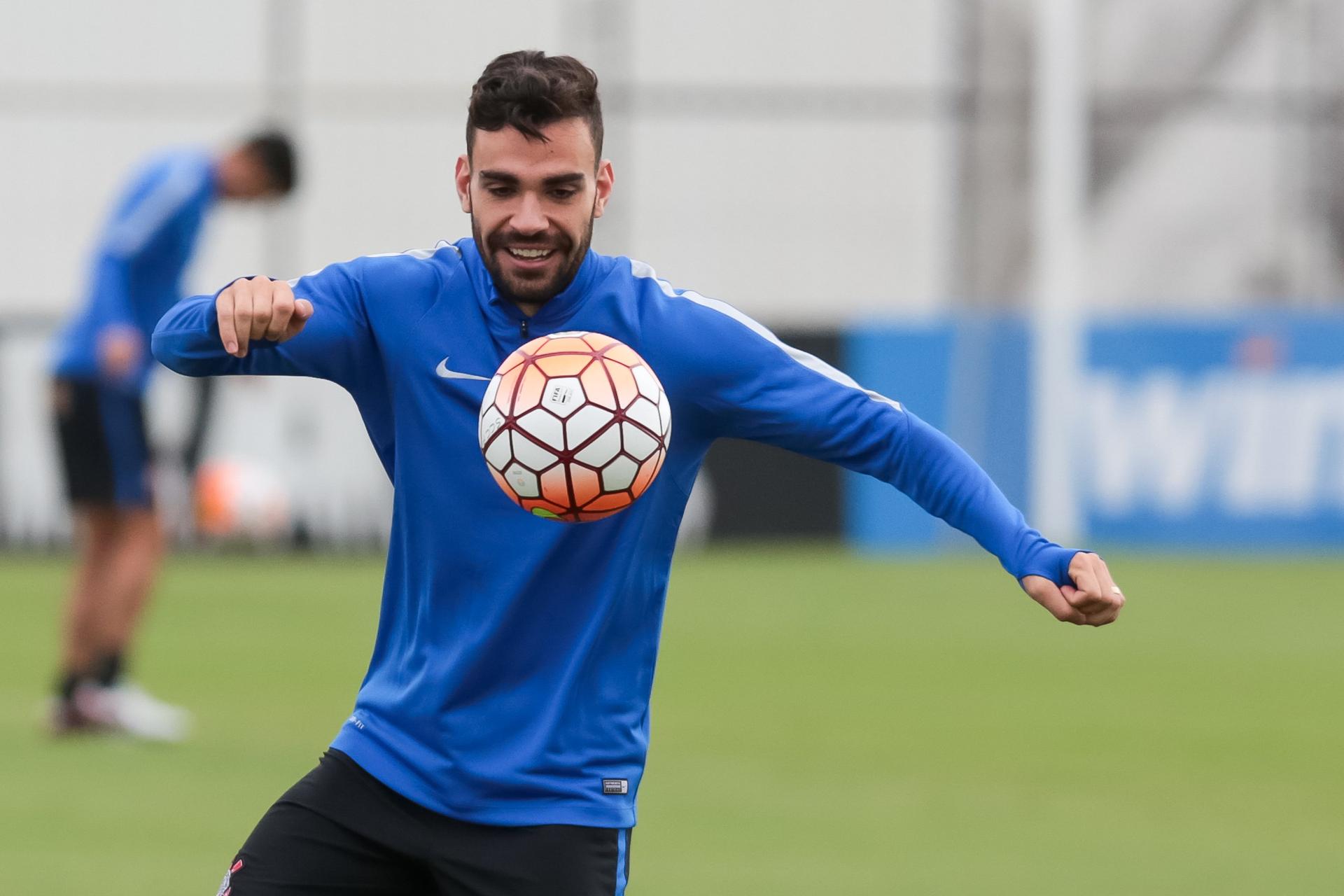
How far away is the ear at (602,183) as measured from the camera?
408 cm

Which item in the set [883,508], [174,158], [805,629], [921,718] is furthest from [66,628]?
[883,508]

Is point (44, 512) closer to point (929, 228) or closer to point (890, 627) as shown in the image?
point (890, 627)

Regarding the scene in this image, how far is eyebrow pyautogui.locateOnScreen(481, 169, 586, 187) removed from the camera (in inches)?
153

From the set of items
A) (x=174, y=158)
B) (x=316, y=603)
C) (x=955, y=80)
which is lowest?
(x=316, y=603)

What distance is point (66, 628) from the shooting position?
8930 millimetres

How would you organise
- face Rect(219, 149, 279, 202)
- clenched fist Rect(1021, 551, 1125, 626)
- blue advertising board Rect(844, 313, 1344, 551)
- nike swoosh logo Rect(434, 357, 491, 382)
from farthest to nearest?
1. blue advertising board Rect(844, 313, 1344, 551)
2. face Rect(219, 149, 279, 202)
3. nike swoosh logo Rect(434, 357, 491, 382)
4. clenched fist Rect(1021, 551, 1125, 626)

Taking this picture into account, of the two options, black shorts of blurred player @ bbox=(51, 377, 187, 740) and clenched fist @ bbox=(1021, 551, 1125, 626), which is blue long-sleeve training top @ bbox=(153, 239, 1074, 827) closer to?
clenched fist @ bbox=(1021, 551, 1125, 626)

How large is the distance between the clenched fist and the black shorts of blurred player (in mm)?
5849

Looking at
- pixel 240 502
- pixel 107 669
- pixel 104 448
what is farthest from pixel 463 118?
pixel 107 669

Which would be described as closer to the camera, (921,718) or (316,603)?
(921,718)

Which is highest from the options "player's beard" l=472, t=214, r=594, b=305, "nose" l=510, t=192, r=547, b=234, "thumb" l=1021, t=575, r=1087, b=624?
"nose" l=510, t=192, r=547, b=234

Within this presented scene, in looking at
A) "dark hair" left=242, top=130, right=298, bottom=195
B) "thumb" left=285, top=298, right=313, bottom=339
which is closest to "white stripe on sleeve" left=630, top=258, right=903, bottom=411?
"thumb" left=285, top=298, right=313, bottom=339

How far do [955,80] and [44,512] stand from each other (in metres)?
11.9

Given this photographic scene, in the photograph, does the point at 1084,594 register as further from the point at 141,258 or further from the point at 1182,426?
the point at 1182,426
